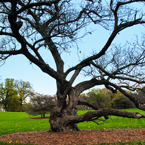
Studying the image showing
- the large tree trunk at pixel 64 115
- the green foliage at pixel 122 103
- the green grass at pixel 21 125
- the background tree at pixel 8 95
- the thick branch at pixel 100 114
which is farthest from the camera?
the background tree at pixel 8 95

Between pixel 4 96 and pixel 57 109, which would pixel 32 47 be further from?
pixel 4 96

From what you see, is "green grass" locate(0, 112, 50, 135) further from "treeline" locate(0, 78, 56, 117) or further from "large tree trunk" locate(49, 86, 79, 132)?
"treeline" locate(0, 78, 56, 117)

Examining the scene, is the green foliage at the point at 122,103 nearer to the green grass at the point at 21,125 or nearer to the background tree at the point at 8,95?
the green grass at the point at 21,125

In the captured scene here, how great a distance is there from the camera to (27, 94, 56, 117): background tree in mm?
21484

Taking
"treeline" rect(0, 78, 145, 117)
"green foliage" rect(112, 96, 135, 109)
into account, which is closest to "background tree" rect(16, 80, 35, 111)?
"treeline" rect(0, 78, 145, 117)

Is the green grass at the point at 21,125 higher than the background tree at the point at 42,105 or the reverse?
the reverse

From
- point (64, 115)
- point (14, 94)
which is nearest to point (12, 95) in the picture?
point (14, 94)

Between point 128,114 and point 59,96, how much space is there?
121 inches

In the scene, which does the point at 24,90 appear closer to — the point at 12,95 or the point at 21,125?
the point at 12,95

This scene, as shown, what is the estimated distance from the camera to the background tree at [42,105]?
21484 mm

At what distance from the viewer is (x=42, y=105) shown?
2167 centimetres

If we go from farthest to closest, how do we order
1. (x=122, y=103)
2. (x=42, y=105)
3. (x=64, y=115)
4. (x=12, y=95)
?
(x=12, y=95), (x=122, y=103), (x=42, y=105), (x=64, y=115)

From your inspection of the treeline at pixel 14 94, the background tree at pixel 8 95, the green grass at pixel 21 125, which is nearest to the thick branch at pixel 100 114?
the green grass at pixel 21 125

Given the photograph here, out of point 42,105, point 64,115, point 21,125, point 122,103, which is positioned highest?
point 64,115
